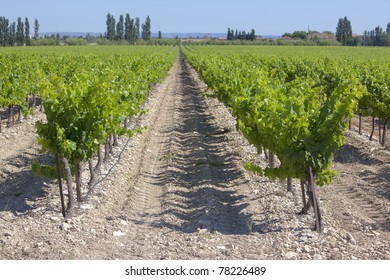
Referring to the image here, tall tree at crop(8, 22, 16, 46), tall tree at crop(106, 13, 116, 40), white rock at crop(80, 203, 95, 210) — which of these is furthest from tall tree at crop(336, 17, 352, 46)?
white rock at crop(80, 203, 95, 210)

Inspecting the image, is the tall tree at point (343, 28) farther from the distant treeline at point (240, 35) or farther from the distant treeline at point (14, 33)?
the distant treeline at point (14, 33)

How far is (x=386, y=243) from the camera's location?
7988mm

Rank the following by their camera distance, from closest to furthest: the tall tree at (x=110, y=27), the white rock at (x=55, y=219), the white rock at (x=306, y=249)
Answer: the white rock at (x=306, y=249) < the white rock at (x=55, y=219) < the tall tree at (x=110, y=27)

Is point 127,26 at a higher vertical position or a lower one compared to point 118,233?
higher

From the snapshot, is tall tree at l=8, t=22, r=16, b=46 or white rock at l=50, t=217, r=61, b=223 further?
tall tree at l=8, t=22, r=16, b=46

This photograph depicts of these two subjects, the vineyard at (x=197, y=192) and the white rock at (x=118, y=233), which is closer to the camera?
the vineyard at (x=197, y=192)

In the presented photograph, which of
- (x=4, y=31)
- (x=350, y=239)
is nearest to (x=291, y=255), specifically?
(x=350, y=239)

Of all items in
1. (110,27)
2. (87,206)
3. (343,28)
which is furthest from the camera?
(110,27)

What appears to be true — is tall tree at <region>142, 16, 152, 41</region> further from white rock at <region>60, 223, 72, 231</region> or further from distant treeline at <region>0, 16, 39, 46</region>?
white rock at <region>60, 223, 72, 231</region>

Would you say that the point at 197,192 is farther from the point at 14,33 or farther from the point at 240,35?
the point at 240,35

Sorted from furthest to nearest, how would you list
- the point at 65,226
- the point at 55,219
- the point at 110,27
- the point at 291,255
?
the point at 110,27 < the point at 55,219 < the point at 65,226 < the point at 291,255

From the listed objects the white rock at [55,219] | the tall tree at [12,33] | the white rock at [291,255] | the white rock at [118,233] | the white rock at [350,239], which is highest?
the tall tree at [12,33]

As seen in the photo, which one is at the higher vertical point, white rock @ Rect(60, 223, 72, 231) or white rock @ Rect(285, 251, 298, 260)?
white rock @ Rect(60, 223, 72, 231)

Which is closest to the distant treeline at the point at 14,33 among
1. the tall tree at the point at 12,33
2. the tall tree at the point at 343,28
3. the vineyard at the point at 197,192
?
the tall tree at the point at 12,33
